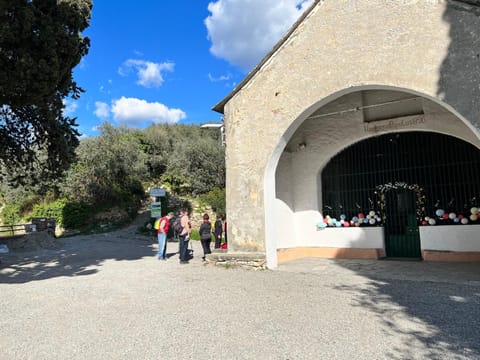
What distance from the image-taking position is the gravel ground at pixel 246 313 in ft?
13.3

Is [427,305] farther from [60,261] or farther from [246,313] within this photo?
[60,261]

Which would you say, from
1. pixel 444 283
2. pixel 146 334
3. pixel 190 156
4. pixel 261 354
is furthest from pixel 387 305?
pixel 190 156

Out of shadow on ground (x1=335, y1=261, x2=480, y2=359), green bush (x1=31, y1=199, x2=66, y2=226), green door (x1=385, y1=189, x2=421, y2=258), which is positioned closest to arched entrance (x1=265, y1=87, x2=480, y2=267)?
green door (x1=385, y1=189, x2=421, y2=258)

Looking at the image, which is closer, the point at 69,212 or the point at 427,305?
the point at 427,305

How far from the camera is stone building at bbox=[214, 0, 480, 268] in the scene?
713cm

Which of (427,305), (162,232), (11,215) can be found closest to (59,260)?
(162,232)

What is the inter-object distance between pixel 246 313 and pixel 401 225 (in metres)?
7.04

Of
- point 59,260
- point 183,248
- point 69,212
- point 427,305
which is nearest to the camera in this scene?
point 427,305

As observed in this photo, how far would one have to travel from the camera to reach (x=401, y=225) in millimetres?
10609

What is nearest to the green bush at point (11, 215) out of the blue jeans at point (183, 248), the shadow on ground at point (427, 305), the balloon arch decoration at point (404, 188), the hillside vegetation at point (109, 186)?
the hillside vegetation at point (109, 186)

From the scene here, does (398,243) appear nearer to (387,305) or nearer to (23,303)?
(387,305)

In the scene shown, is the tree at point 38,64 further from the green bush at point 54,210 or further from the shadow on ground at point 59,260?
the green bush at point 54,210

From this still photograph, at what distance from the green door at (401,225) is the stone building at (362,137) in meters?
0.03

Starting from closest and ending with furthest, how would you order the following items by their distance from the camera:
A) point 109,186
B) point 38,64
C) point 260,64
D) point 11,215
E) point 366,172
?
1. point 38,64
2. point 260,64
3. point 366,172
4. point 109,186
5. point 11,215
